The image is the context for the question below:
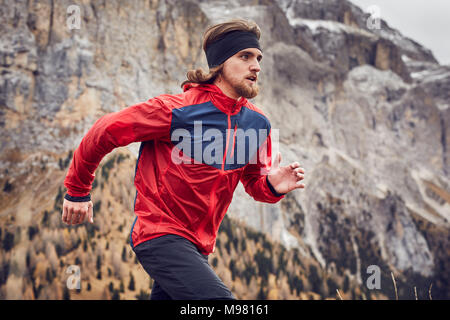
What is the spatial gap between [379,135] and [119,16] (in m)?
22.3

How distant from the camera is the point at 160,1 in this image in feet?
60.1

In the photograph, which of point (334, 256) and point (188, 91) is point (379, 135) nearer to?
point (334, 256)

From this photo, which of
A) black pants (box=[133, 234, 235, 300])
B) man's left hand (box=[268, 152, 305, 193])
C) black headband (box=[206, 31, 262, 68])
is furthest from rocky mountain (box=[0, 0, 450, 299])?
black headband (box=[206, 31, 262, 68])

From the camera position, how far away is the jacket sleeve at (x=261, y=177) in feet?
7.78

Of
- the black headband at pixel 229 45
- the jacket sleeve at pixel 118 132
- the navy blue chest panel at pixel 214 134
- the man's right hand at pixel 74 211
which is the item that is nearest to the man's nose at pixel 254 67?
the black headband at pixel 229 45

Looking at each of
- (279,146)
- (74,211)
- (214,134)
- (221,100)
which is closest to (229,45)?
(221,100)

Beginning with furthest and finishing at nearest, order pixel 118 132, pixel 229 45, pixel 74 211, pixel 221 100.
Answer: pixel 229 45 → pixel 221 100 → pixel 74 211 → pixel 118 132

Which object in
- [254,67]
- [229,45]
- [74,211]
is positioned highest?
[229,45]

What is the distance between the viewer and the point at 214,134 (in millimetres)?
2141

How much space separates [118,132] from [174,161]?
1.01 feet

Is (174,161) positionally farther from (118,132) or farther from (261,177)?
(261,177)

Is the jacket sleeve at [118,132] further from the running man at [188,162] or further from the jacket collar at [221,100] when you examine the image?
the jacket collar at [221,100]

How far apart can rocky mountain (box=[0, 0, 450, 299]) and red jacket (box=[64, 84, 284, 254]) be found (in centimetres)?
202

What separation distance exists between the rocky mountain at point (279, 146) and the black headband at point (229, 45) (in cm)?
226
